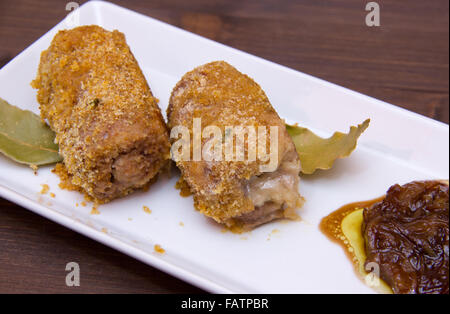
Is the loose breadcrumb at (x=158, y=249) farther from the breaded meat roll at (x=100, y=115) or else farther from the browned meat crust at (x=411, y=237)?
the browned meat crust at (x=411, y=237)

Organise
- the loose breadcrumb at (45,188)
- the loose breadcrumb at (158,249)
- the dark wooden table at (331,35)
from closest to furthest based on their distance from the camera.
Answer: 1. the loose breadcrumb at (158,249)
2. the loose breadcrumb at (45,188)
3. the dark wooden table at (331,35)

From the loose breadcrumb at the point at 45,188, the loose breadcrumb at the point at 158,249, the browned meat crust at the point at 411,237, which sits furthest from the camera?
the loose breadcrumb at the point at 45,188

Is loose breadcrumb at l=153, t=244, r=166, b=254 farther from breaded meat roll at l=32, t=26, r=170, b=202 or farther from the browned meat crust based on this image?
the browned meat crust

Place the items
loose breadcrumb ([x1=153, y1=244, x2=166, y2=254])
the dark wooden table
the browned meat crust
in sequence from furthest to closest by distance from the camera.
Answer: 1. the dark wooden table
2. loose breadcrumb ([x1=153, y1=244, x2=166, y2=254])
3. the browned meat crust

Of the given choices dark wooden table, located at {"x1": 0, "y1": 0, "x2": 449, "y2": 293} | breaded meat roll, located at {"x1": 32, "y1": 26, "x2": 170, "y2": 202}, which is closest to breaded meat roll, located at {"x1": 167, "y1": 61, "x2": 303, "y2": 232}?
breaded meat roll, located at {"x1": 32, "y1": 26, "x2": 170, "y2": 202}

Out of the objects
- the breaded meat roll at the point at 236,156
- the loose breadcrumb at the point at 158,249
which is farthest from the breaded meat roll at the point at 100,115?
the loose breadcrumb at the point at 158,249

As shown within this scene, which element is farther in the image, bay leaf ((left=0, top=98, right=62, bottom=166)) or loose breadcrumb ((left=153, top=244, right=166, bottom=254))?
bay leaf ((left=0, top=98, right=62, bottom=166))
